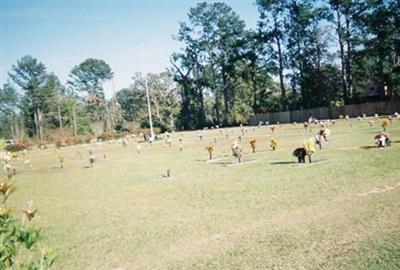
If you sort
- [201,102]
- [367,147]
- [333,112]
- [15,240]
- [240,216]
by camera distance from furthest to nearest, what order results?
[201,102]
[333,112]
[367,147]
[240,216]
[15,240]

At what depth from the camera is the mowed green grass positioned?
880 cm

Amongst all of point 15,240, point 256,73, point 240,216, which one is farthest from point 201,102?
point 15,240

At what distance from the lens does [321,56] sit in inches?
2633

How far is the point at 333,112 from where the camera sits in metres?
55.2

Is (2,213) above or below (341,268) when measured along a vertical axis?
above

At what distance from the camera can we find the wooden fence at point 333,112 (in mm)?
49062

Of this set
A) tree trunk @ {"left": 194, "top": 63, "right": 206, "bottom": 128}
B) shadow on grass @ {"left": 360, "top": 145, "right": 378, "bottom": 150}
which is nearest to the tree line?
tree trunk @ {"left": 194, "top": 63, "right": 206, "bottom": 128}

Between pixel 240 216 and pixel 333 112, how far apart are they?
152 ft

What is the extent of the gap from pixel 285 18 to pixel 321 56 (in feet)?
27.5

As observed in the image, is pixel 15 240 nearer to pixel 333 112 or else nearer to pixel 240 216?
pixel 240 216

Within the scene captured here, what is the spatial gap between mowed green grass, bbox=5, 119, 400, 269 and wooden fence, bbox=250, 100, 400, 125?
28.7 meters

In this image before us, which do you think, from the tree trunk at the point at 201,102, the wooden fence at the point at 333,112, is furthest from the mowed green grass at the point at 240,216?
the tree trunk at the point at 201,102

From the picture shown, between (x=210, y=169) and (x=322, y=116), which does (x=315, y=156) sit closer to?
(x=210, y=169)

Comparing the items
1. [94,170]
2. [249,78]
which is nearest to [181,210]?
[94,170]
